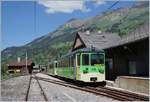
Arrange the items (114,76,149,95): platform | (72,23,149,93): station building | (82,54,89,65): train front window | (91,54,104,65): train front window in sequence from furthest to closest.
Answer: (91,54,104,65): train front window < (82,54,89,65): train front window < (72,23,149,93): station building < (114,76,149,95): platform

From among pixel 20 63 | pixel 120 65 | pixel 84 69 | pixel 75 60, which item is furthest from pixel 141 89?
pixel 20 63

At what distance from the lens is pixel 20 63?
385 ft

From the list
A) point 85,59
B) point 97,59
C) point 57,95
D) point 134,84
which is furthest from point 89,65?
point 57,95

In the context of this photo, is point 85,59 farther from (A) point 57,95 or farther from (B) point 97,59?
(A) point 57,95

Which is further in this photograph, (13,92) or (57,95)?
(13,92)

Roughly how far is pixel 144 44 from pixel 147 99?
8.75 metres

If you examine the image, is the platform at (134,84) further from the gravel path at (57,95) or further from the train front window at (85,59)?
the gravel path at (57,95)

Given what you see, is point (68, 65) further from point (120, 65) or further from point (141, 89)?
point (141, 89)

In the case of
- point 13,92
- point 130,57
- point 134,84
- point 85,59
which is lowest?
point 13,92

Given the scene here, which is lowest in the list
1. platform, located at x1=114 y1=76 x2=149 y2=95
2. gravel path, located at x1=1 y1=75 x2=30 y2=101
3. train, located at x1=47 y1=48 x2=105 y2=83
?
gravel path, located at x1=1 y1=75 x2=30 y2=101

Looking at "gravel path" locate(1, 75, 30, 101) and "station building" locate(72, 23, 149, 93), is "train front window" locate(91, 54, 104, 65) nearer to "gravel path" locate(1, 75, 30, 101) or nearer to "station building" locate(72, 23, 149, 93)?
"station building" locate(72, 23, 149, 93)

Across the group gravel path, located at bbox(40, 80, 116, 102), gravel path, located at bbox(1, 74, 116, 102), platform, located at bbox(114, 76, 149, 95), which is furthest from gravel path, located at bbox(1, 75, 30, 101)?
platform, located at bbox(114, 76, 149, 95)

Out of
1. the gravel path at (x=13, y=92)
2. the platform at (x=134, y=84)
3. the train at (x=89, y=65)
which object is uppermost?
the train at (x=89, y=65)

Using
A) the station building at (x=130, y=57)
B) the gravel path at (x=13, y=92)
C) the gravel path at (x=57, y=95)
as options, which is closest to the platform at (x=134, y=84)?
the station building at (x=130, y=57)
